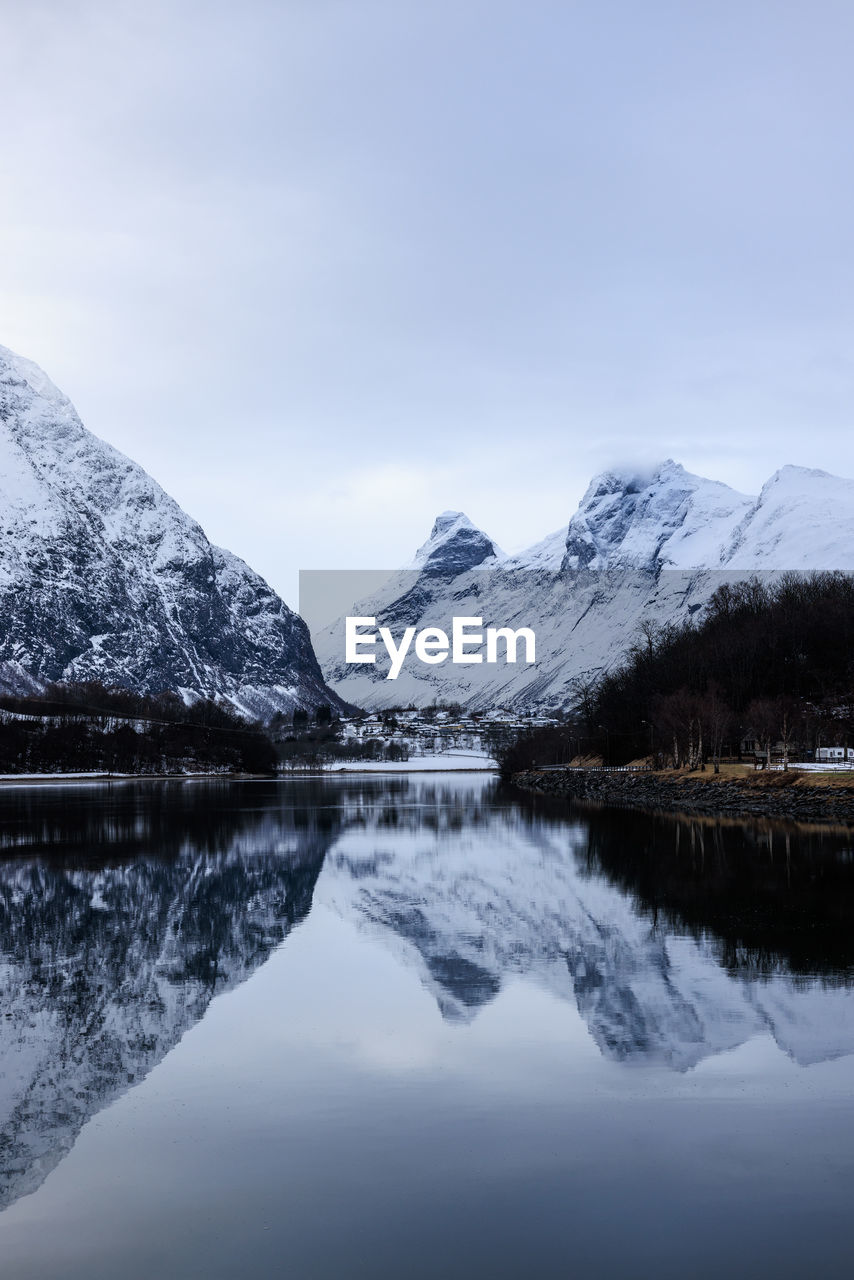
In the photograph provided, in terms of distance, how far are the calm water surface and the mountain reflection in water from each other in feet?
0.33

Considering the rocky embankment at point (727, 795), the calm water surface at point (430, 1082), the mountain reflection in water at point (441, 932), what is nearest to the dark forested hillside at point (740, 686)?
the rocky embankment at point (727, 795)

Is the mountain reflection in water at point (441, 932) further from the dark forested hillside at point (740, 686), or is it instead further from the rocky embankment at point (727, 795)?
the dark forested hillside at point (740, 686)

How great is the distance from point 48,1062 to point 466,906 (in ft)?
54.8

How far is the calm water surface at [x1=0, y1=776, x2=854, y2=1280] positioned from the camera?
1007cm

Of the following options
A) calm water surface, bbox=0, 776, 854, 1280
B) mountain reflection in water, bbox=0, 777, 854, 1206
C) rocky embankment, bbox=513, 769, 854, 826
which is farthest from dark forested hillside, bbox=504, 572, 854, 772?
calm water surface, bbox=0, 776, 854, 1280

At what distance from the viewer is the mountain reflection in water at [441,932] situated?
635 inches

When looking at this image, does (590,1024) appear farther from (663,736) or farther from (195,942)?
(663,736)

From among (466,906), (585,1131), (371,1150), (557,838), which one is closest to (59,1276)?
(371,1150)

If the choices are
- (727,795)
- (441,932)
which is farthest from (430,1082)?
(727,795)

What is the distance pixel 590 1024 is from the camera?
1739 cm

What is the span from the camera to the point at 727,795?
2623 inches

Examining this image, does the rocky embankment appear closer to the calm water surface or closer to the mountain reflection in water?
the mountain reflection in water

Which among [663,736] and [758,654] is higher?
[758,654]

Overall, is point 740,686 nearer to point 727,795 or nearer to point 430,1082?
point 727,795
